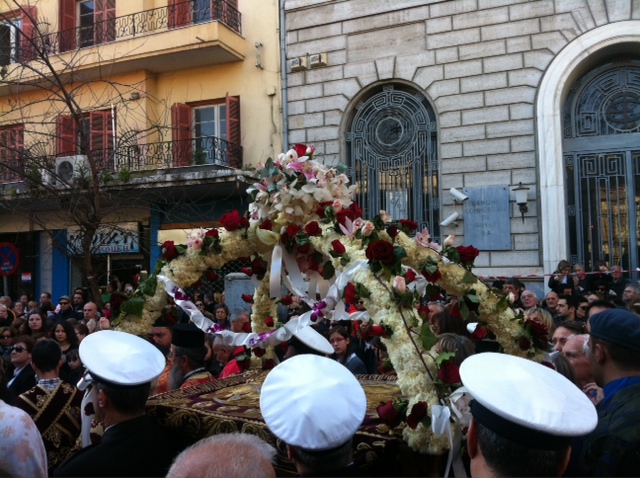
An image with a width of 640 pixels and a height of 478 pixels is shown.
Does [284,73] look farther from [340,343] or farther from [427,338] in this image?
[427,338]

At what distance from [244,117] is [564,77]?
7870mm

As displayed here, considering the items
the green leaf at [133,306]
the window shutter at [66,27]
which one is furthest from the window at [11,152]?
the window shutter at [66,27]

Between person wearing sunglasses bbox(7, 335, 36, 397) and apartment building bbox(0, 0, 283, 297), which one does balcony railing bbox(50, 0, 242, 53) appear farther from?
person wearing sunglasses bbox(7, 335, 36, 397)

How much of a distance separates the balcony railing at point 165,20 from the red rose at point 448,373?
14100 millimetres

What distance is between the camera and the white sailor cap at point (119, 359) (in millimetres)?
3170

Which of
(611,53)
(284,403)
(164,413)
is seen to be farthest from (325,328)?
(611,53)

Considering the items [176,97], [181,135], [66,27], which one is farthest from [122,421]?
[66,27]

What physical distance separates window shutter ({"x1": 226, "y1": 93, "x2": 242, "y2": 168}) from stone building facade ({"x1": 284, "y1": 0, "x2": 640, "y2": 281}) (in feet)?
7.54

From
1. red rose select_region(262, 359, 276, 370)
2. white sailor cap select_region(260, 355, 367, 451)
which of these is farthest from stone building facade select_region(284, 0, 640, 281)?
white sailor cap select_region(260, 355, 367, 451)

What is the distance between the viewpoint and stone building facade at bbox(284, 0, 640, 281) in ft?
41.2

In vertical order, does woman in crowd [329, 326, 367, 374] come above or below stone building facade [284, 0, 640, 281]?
below

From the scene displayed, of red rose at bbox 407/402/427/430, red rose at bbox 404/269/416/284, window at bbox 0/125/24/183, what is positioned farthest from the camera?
window at bbox 0/125/24/183

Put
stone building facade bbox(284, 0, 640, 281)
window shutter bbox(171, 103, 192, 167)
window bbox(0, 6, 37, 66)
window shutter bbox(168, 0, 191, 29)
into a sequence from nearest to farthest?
window bbox(0, 6, 37, 66)
stone building facade bbox(284, 0, 640, 281)
window shutter bbox(171, 103, 192, 167)
window shutter bbox(168, 0, 191, 29)

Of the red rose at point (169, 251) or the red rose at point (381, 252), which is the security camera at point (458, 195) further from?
the red rose at point (381, 252)
